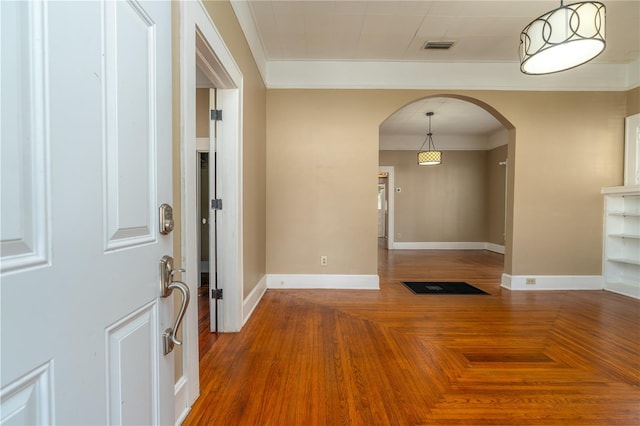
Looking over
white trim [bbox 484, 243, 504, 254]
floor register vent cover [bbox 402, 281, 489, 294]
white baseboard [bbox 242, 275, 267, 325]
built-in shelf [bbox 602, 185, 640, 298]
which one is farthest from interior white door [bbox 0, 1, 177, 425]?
white trim [bbox 484, 243, 504, 254]

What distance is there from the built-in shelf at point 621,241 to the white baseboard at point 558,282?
139 mm

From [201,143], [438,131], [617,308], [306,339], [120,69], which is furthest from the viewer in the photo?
[438,131]

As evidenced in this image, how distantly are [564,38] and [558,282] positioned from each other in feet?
10.6

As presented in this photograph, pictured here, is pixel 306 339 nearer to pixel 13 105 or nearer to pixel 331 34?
pixel 13 105

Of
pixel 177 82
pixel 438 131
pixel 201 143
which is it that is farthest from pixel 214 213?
pixel 438 131

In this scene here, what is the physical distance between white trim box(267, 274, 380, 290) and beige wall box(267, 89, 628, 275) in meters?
0.09

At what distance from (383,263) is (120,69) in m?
5.34

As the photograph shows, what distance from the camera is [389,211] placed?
735 centimetres

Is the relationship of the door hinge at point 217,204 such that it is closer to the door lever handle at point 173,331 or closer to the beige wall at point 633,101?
the door lever handle at point 173,331

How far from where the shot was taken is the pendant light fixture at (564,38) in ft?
5.70

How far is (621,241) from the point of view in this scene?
3648 millimetres

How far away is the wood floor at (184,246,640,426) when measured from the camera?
146cm

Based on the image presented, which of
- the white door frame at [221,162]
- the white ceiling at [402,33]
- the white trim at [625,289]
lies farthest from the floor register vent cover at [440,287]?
the white ceiling at [402,33]

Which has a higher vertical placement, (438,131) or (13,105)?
(438,131)
